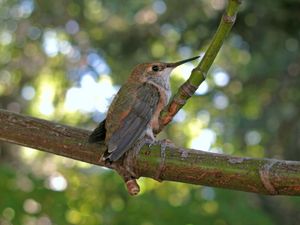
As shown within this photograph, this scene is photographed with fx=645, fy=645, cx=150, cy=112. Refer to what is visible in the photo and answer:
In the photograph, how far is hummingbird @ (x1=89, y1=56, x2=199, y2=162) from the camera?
2.73m

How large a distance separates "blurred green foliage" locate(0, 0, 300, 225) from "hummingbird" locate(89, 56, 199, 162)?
1.61m

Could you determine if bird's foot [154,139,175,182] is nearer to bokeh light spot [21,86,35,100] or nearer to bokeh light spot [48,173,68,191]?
bokeh light spot [48,173,68,191]

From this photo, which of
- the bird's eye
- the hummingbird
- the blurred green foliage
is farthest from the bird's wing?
the blurred green foliage

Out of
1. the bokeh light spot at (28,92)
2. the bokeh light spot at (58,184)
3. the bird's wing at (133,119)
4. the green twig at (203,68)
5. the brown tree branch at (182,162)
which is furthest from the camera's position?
the bokeh light spot at (28,92)

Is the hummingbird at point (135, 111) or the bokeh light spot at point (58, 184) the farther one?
the bokeh light spot at point (58, 184)

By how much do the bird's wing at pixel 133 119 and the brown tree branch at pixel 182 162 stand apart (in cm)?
8

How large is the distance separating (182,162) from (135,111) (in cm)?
81

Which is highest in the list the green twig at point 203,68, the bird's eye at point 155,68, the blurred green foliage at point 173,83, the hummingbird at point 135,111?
the green twig at point 203,68

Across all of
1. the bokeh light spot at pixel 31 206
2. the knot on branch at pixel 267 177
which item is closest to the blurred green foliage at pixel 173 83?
the bokeh light spot at pixel 31 206

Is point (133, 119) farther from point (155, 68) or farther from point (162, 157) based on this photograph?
point (155, 68)

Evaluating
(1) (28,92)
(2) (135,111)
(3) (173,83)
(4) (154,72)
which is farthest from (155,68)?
(1) (28,92)

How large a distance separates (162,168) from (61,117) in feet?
35.3

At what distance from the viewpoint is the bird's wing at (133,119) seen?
2.64 metres

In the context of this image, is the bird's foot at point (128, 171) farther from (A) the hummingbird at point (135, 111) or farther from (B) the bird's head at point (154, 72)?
(B) the bird's head at point (154, 72)
